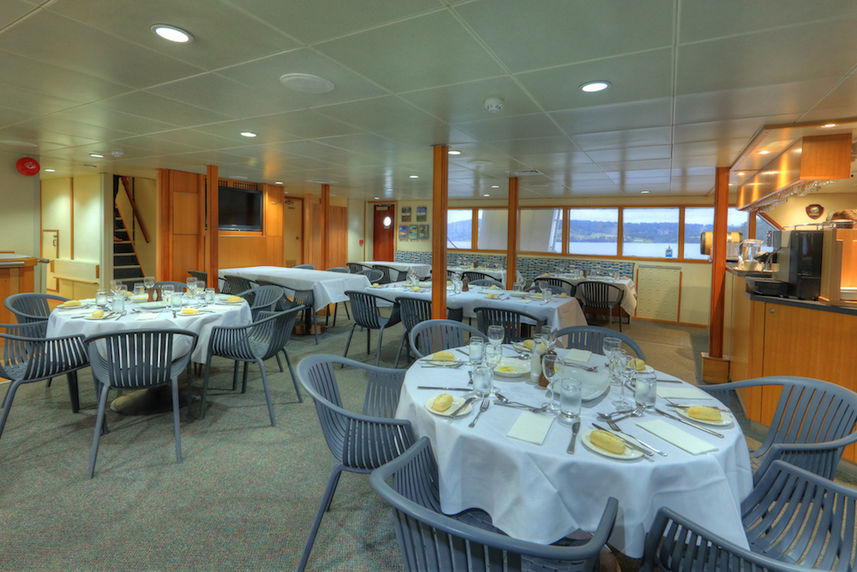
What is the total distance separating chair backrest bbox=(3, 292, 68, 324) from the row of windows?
549 cm

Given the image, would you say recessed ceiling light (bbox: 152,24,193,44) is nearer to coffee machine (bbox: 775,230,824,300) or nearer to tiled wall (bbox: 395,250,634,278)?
coffee machine (bbox: 775,230,824,300)

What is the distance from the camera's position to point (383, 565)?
196 centimetres

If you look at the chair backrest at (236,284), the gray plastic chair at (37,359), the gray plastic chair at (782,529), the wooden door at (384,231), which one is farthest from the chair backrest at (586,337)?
the wooden door at (384,231)

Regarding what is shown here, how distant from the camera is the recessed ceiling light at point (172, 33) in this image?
6.81 feet

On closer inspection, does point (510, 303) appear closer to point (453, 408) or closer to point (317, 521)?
point (453, 408)

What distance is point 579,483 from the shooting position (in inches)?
56.1

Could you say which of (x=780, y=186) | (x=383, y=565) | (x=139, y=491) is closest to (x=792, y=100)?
(x=780, y=186)

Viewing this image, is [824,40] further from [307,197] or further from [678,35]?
[307,197]

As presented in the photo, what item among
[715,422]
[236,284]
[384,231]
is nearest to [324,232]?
[236,284]

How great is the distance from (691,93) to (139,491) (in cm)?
399

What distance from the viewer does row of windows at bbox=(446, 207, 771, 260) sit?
8414 millimetres

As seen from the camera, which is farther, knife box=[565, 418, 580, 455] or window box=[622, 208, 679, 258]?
window box=[622, 208, 679, 258]

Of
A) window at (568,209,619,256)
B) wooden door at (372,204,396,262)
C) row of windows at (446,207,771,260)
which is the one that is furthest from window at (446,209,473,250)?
window at (568,209,619,256)

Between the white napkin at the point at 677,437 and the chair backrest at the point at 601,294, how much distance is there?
221 inches
